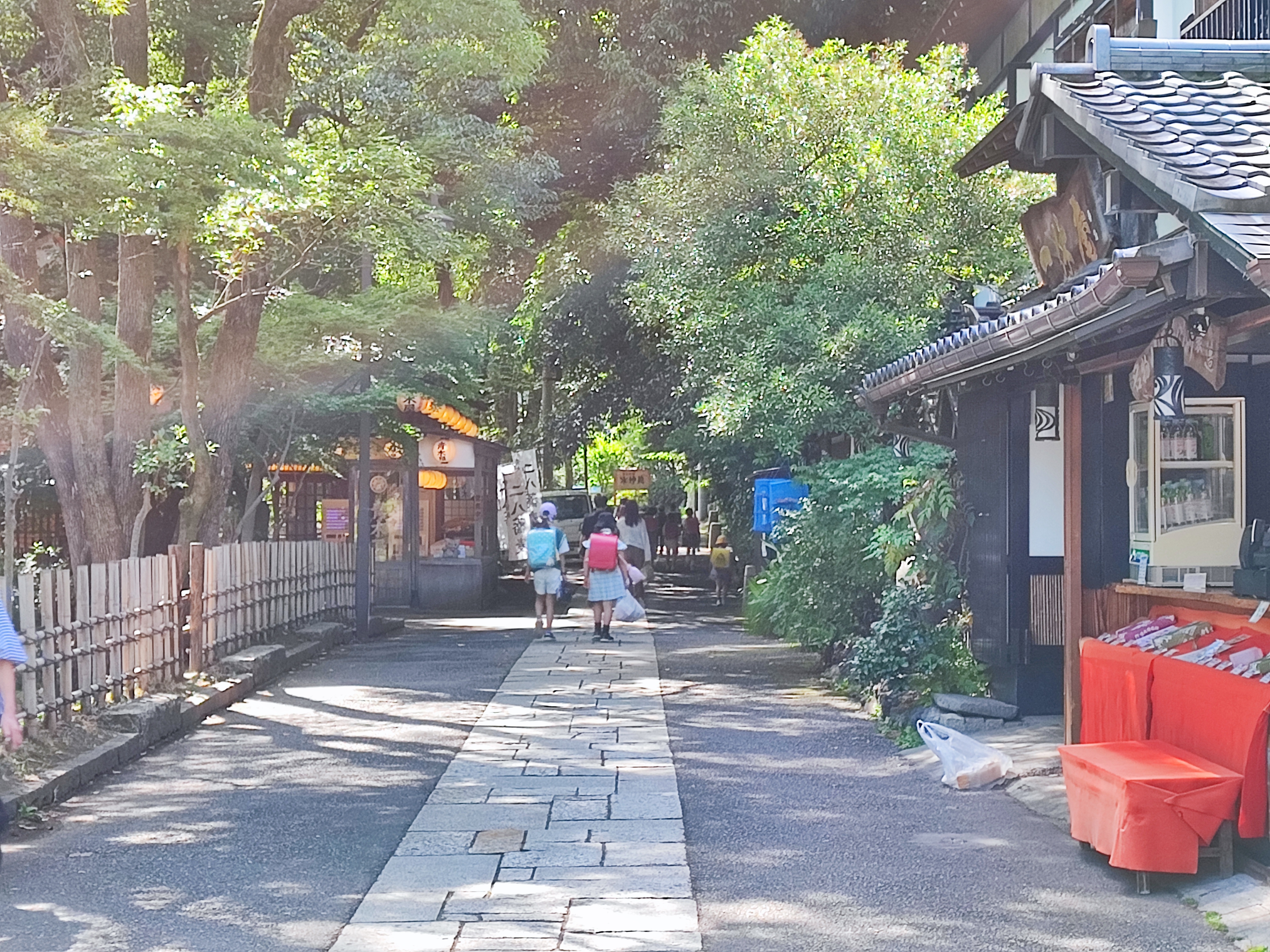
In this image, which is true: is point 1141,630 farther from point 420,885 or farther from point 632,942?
point 420,885

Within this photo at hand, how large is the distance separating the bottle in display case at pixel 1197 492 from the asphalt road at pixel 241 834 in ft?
15.2

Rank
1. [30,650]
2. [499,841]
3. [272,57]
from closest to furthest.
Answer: [499,841] < [30,650] < [272,57]

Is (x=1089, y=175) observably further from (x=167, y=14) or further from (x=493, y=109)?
(x=493, y=109)

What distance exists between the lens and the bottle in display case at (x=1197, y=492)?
25.5ft

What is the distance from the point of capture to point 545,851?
281 inches

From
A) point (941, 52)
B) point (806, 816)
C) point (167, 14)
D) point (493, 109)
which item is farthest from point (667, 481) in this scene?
point (806, 816)

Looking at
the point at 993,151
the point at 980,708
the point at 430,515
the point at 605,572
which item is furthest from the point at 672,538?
the point at 980,708

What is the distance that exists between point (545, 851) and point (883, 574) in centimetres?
618

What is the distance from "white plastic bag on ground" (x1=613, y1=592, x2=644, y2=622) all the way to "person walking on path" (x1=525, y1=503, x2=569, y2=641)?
0.82 m

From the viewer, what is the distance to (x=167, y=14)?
50.2 feet

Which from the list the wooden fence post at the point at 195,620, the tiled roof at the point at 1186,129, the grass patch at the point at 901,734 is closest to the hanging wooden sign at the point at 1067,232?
the tiled roof at the point at 1186,129

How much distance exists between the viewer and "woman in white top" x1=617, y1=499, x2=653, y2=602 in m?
23.7

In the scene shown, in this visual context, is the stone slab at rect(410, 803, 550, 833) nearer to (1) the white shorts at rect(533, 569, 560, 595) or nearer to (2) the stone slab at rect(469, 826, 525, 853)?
(2) the stone slab at rect(469, 826, 525, 853)

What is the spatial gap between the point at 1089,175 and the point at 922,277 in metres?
5.86
